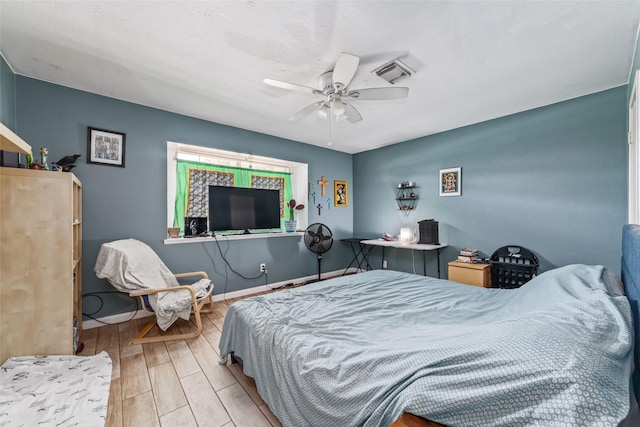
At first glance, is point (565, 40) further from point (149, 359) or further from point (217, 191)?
point (149, 359)

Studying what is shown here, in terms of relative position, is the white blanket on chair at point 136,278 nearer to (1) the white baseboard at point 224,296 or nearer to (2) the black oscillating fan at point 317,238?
(1) the white baseboard at point 224,296

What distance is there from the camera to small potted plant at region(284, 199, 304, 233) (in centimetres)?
404

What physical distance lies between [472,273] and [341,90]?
256 cm

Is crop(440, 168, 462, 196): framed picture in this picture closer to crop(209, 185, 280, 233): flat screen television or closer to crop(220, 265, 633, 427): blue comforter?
crop(220, 265, 633, 427): blue comforter

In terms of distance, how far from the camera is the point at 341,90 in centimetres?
208

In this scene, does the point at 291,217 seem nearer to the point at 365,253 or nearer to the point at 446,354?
the point at 365,253

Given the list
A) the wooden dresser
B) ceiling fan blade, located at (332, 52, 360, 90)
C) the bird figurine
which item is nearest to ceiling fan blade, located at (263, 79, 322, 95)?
ceiling fan blade, located at (332, 52, 360, 90)

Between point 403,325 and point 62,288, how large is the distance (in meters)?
2.32

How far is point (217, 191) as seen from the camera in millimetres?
3322

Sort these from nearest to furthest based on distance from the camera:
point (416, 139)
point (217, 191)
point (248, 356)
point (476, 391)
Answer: point (476, 391)
point (248, 356)
point (217, 191)
point (416, 139)

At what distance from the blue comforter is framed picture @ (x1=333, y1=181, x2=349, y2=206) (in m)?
2.94

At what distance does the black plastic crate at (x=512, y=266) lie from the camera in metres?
2.84

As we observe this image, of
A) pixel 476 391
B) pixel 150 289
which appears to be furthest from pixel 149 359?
pixel 476 391

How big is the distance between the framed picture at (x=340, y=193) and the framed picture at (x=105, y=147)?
316 cm
